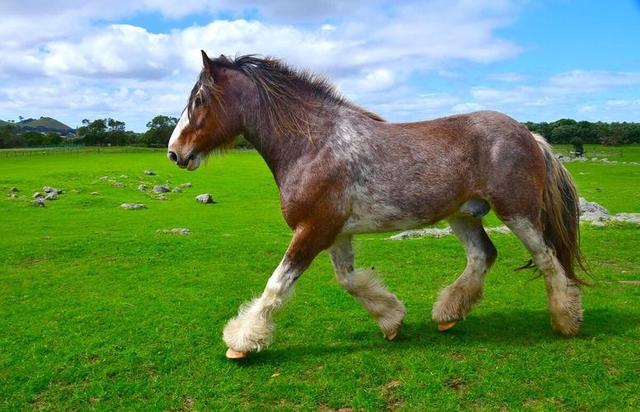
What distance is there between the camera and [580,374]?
4543 millimetres

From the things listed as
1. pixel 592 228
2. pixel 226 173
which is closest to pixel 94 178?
pixel 226 173

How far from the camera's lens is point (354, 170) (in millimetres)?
4934

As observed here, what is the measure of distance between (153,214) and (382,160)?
15226 millimetres

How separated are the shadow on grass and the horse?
7.8 inches

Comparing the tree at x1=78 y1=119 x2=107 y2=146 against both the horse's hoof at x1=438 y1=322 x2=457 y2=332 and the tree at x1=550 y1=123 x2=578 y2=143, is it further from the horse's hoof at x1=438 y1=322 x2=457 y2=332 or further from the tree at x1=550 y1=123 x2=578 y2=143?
the horse's hoof at x1=438 y1=322 x2=457 y2=332

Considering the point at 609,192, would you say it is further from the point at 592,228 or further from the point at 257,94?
the point at 257,94

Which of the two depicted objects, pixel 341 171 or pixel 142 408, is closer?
pixel 142 408

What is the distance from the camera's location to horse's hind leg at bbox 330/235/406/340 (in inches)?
210

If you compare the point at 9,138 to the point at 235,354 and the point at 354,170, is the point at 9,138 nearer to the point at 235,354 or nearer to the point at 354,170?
the point at 235,354

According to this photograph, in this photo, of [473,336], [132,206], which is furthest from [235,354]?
[132,206]

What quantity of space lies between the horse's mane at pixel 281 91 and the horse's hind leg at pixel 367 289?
123cm

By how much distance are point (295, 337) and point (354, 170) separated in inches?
73.7

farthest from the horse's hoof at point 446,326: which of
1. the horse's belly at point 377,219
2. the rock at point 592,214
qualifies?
the rock at point 592,214

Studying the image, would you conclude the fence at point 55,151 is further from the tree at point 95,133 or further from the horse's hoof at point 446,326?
the horse's hoof at point 446,326
